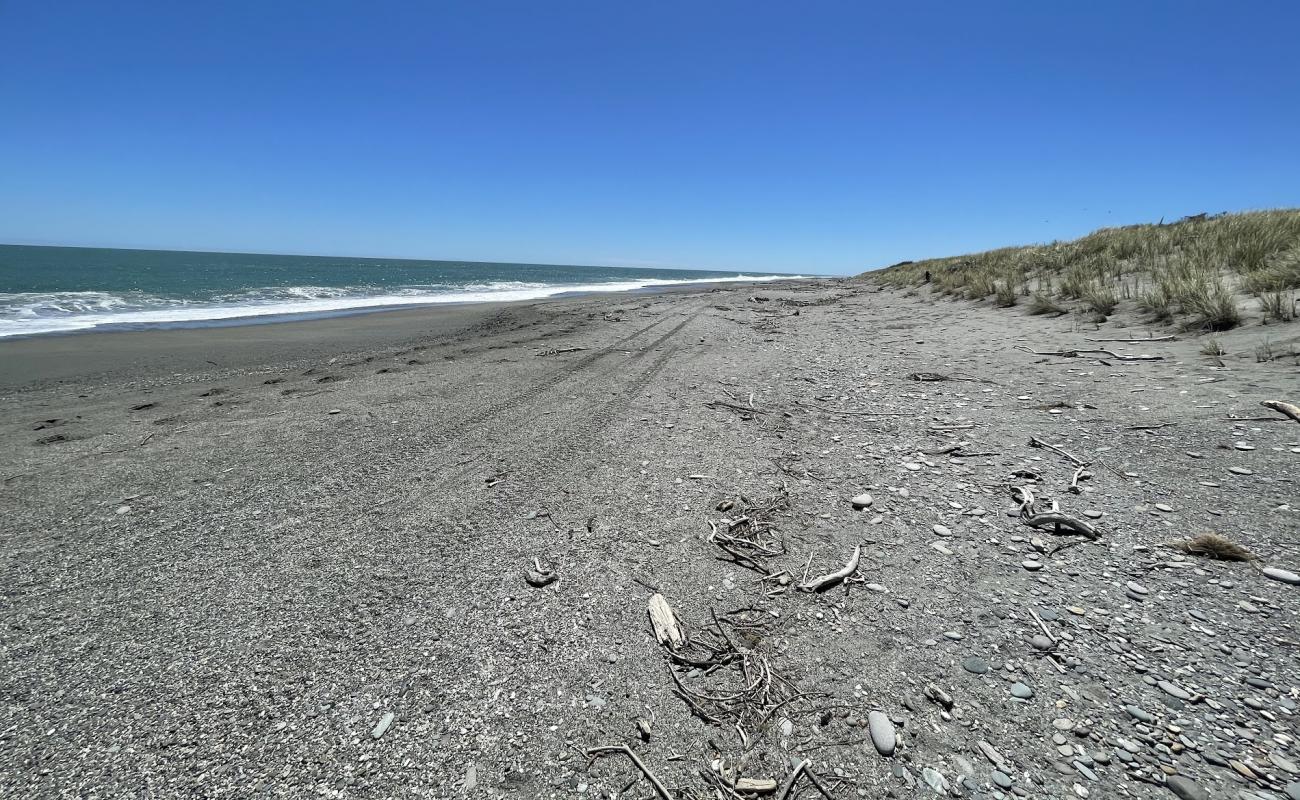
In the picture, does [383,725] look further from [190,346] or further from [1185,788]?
[190,346]

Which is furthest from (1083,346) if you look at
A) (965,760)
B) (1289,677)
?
(965,760)

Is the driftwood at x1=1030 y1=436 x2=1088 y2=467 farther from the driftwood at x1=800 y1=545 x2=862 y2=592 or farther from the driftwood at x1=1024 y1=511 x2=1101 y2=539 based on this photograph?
the driftwood at x1=800 y1=545 x2=862 y2=592

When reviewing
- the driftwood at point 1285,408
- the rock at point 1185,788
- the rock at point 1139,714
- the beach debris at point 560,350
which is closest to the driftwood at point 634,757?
the rock at point 1185,788

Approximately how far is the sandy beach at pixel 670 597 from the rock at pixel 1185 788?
13mm

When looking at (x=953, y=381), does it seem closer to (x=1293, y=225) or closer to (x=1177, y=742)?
(x=1177, y=742)

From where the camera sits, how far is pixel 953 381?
573cm

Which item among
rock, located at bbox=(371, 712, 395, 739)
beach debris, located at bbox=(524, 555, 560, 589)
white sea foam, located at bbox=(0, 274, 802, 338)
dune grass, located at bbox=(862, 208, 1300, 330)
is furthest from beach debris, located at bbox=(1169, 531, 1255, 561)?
white sea foam, located at bbox=(0, 274, 802, 338)

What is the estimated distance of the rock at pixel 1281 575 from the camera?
2183 millimetres

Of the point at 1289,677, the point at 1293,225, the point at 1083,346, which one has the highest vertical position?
the point at 1293,225

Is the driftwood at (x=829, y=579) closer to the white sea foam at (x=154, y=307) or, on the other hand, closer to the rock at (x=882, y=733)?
the rock at (x=882, y=733)

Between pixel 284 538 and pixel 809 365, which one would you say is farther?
pixel 809 365

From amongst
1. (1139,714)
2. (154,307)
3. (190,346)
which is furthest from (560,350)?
(154,307)

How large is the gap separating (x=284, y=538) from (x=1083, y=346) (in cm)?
850

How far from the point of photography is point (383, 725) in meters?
1.83
